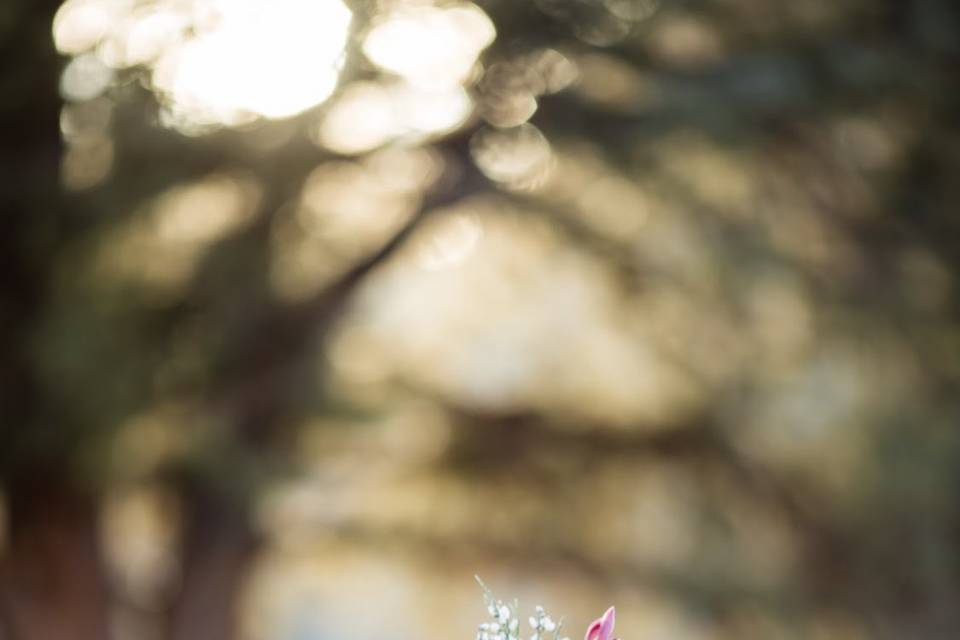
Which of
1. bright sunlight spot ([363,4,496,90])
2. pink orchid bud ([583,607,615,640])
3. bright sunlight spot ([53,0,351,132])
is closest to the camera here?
pink orchid bud ([583,607,615,640])

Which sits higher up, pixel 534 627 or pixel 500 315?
pixel 500 315

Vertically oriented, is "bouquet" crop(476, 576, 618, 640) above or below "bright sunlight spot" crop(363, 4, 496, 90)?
below

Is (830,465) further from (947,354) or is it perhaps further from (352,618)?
(352,618)

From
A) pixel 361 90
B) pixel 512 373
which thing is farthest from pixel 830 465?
pixel 361 90

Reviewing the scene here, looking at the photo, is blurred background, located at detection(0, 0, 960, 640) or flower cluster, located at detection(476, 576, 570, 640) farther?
blurred background, located at detection(0, 0, 960, 640)

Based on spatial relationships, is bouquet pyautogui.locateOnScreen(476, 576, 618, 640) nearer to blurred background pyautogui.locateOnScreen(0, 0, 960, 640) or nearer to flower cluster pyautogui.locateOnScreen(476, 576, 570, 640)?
flower cluster pyautogui.locateOnScreen(476, 576, 570, 640)

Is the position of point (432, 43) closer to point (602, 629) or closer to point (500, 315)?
point (500, 315)

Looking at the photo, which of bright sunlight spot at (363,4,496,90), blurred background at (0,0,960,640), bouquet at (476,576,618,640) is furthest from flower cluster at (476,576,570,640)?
bright sunlight spot at (363,4,496,90)

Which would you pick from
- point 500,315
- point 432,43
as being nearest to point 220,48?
point 432,43
